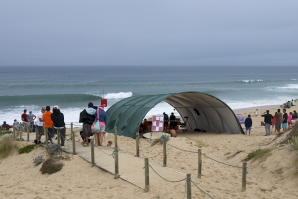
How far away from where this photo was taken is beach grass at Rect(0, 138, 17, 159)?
546 inches

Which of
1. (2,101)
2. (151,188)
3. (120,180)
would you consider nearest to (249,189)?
(151,188)

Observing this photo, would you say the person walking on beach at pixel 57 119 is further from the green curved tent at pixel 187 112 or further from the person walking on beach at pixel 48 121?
the green curved tent at pixel 187 112

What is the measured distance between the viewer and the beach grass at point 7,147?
13880 mm

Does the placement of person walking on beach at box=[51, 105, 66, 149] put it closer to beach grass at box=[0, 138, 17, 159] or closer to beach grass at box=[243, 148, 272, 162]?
beach grass at box=[0, 138, 17, 159]

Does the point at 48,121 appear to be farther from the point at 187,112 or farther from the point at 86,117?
the point at 187,112

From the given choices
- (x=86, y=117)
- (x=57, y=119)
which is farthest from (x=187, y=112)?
(x=57, y=119)

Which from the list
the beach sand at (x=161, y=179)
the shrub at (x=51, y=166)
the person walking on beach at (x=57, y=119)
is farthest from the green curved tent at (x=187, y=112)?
the shrub at (x=51, y=166)

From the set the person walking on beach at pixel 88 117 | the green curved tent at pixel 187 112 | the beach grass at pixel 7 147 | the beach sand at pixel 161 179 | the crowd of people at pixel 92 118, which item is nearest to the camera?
the beach sand at pixel 161 179

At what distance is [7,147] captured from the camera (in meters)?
14.1

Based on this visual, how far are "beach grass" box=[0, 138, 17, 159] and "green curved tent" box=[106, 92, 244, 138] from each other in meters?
4.80

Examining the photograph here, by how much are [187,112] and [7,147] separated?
11.2m

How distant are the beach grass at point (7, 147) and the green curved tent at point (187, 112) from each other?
4.80 meters

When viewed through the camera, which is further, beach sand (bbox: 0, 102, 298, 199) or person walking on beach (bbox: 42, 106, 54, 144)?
person walking on beach (bbox: 42, 106, 54, 144)

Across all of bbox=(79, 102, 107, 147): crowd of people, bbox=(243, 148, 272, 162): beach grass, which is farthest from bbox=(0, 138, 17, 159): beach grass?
bbox=(243, 148, 272, 162): beach grass
